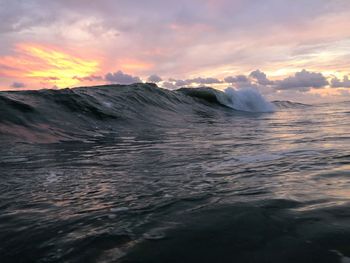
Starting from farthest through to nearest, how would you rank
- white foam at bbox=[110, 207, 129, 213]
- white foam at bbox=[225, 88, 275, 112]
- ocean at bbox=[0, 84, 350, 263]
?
white foam at bbox=[225, 88, 275, 112], white foam at bbox=[110, 207, 129, 213], ocean at bbox=[0, 84, 350, 263]

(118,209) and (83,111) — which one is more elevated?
(83,111)

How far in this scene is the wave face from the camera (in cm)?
834

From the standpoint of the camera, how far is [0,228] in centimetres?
234

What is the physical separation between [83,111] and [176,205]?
29.7 feet

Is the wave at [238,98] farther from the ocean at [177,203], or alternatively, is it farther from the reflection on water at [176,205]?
the reflection on water at [176,205]

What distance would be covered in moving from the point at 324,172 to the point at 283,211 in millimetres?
1273

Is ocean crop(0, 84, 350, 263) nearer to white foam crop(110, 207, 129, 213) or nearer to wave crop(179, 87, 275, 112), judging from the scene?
white foam crop(110, 207, 129, 213)

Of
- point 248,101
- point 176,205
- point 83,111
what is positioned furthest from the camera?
point 248,101

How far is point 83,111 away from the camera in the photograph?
11133 millimetres

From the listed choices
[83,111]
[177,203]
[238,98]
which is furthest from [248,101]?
[177,203]

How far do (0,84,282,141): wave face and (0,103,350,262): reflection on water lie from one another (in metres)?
3.58

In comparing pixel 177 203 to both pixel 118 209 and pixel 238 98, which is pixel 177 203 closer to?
pixel 118 209

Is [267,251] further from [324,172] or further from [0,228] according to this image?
[324,172]

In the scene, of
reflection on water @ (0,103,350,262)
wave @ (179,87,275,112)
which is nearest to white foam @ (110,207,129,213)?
reflection on water @ (0,103,350,262)
